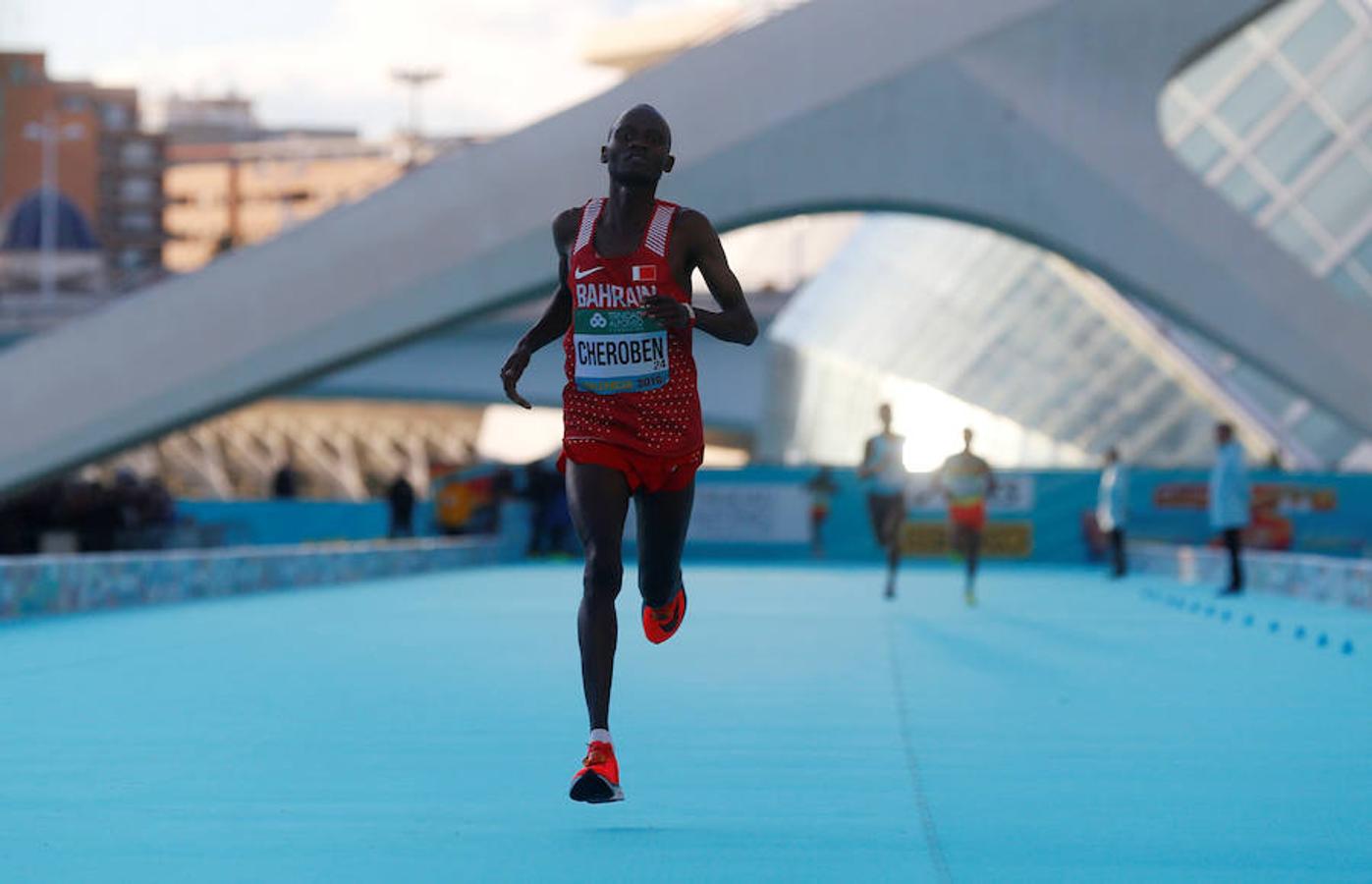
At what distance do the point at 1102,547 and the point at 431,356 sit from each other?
92.3ft

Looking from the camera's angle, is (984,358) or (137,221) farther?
(137,221)

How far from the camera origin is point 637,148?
19.8ft

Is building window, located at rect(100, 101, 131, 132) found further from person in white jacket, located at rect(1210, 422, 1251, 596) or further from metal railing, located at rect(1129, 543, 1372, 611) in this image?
person in white jacket, located at rect(1210, 422, 1251, 596)

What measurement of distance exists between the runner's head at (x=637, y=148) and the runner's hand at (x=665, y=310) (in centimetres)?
41

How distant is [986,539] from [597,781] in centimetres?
2599

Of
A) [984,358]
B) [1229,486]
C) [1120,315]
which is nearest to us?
[1229,486]

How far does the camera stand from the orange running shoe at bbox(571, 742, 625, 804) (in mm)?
5566

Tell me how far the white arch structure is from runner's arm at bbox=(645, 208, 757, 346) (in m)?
17.2

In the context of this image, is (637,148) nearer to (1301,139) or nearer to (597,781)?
(597,781)

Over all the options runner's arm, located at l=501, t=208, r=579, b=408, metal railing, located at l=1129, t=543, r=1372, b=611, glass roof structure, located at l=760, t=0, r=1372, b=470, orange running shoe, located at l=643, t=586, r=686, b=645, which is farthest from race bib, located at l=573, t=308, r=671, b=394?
glass roof structure, located at l=760, t=0, r=1372, b=470

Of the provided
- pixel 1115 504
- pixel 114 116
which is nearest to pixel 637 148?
pixel 1115 504

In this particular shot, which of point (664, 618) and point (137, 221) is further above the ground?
point (137, 221)

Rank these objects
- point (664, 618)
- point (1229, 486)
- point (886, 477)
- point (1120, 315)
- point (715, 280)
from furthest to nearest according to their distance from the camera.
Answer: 1. point (1120, 315)
2. point (1229, 486)
3. point (886, 477)
4. point (664, 618)
5. point (715, 280)


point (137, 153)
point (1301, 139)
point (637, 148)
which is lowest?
point (637, 148)
